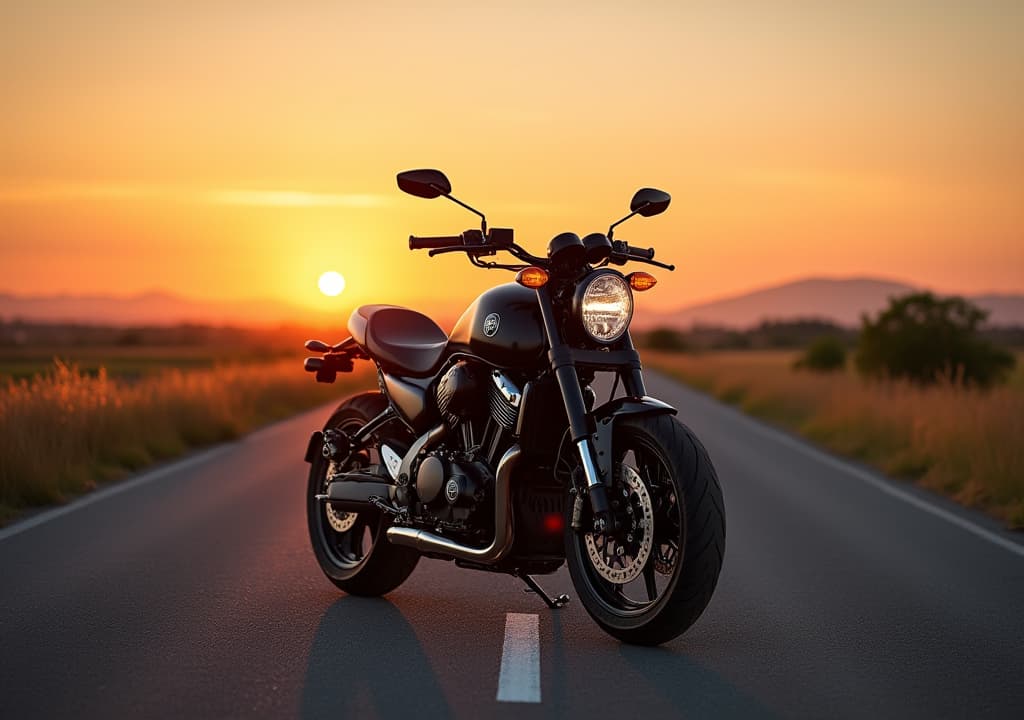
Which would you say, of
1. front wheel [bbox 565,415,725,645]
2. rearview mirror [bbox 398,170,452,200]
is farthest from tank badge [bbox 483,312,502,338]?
front wheel [bbox 565,415,725,645]

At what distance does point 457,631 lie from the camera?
623 cm

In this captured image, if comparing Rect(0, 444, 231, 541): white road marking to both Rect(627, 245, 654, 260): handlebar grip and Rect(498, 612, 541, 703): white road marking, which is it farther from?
Rect(627, 245, 654, 260): handlebar grip

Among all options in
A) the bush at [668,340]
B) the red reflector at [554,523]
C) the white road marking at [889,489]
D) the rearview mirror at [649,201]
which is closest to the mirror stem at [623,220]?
the rearview mirror at [649,201]

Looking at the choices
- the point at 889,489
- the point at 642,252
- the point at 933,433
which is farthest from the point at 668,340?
the point at 642,252

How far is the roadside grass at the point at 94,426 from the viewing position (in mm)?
11180

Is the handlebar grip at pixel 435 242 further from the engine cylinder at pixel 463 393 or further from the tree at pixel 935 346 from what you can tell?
the tree at pixel 935 346

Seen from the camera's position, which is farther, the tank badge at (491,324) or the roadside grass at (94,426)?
the roadside grass at (94,426)

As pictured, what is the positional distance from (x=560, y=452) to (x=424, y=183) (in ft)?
4.55

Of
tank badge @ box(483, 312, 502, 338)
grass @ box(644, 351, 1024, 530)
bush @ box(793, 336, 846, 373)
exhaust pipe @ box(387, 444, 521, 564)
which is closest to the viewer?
exhaust pipe @ box(387, 444, 521, 564)

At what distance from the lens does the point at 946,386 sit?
16.8 m

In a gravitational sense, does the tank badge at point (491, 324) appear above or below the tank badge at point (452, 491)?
above

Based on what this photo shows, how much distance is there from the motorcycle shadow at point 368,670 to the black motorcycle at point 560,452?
0.46 m

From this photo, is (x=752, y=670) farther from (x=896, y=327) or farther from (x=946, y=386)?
(x=896, y=327)

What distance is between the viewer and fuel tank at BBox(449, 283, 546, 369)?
6074 millimetres
